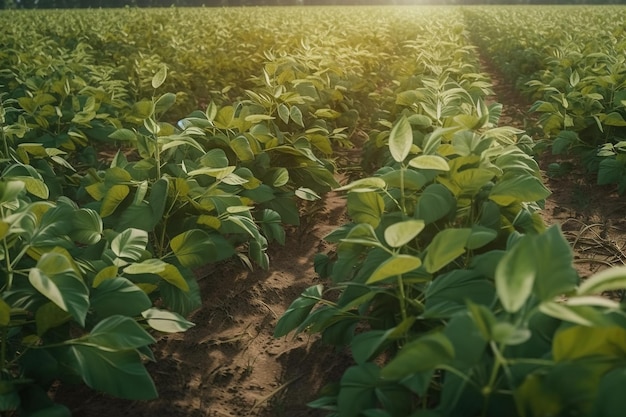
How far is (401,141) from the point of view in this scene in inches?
74.0

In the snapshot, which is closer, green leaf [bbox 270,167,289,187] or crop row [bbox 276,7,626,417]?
crop row [bbox 276,7,626,417]

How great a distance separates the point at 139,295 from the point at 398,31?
10.7 m

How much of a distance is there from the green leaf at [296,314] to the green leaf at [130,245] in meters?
Answer: 0.51

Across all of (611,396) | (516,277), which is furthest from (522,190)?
(611,396)

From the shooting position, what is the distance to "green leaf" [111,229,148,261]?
196 cm

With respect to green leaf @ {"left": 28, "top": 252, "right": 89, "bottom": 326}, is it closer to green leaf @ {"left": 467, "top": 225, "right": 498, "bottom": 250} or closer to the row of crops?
the row of crops

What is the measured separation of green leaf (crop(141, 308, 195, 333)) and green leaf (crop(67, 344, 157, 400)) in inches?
6.0

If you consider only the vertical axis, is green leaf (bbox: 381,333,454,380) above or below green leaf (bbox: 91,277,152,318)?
above

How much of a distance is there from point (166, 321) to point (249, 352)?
37.5 inches

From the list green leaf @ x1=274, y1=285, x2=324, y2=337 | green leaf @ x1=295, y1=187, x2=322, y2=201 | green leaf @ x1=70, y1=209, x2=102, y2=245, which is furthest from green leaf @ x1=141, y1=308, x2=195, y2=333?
green leaf @ x1=295, y1=187, x2=322, y2=201

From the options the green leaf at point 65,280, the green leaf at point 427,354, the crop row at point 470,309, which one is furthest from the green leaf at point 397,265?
the green leaf at point 65,280

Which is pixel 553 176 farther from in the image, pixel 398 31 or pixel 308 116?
pixel 398 31

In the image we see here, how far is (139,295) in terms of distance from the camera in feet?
5.65

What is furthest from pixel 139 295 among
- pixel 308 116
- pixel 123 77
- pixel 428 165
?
pixel 123 77
